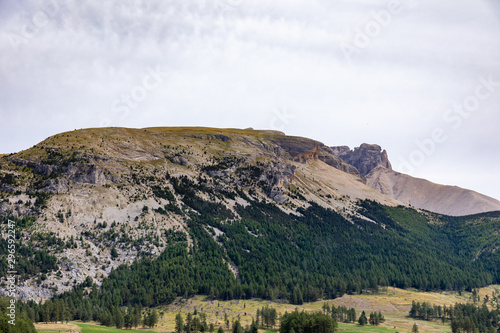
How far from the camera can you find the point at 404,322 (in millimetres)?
178125

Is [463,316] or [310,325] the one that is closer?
[310,325]

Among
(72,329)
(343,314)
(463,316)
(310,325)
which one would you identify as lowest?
(463,316)

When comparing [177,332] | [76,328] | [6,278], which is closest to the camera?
[76,328]

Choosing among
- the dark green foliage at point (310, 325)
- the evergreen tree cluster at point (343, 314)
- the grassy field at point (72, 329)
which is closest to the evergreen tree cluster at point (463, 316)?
the evergreen tree cluster at point (343, 314)

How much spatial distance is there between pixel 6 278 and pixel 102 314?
4678 cm

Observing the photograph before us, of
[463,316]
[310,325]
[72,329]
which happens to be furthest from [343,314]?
[72,329]

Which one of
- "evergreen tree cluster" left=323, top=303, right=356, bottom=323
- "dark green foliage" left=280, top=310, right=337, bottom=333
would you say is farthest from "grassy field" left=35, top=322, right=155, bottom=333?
"evergreen tree cluster" left=323, top=303, right=356, bottom=323

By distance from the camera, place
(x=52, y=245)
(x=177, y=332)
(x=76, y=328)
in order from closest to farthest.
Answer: (x=76, y=328), (x=177, y=332), (x=52, y=245)

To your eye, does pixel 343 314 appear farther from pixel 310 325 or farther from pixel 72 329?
pixel 72 329

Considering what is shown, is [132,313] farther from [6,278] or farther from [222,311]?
[6,278]

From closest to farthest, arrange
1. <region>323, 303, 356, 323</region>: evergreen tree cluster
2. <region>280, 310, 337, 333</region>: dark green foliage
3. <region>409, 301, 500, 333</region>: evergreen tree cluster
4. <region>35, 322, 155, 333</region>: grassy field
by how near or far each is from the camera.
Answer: <region>35, 322, 155, 333</region>: grassy field, <region>280, 310, 337, 333</region>: dark green foliage, <region>409, 301, 500, 333</region>: evergreen tree cluster, <region>323, 303, 356, 323</region>: evergreen tree cluster

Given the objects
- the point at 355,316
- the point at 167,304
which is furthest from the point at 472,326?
the point at 167,304

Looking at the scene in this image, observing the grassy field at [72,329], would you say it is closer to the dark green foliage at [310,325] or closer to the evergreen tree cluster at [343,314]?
the dark green foliage at [310,325]

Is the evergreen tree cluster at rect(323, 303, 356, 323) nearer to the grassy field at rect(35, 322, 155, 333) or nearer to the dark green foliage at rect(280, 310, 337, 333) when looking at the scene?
the dark green foliage at rect(280, 310, 337, 333)
